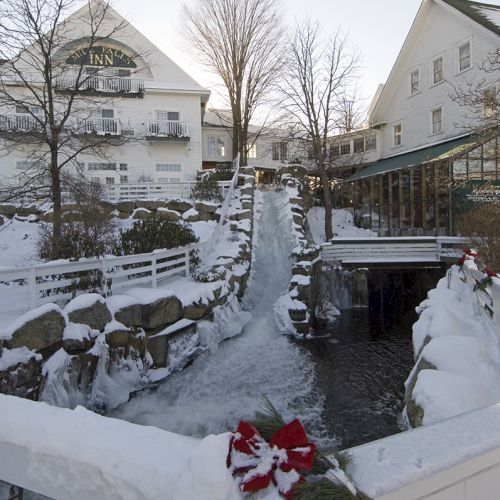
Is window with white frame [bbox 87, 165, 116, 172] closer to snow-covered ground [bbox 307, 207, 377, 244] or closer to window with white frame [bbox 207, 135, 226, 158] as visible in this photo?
window with white frame [bbox 207, 135, 226, 158]

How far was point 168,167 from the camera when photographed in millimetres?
25672

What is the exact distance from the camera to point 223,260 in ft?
41.7

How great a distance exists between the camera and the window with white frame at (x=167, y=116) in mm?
25703

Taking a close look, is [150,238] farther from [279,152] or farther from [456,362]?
[279,152]

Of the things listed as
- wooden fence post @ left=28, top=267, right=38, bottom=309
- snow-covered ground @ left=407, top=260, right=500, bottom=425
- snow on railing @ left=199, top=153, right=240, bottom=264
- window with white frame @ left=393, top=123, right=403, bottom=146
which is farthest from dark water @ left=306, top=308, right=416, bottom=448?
window with white frame @ left=393, top=123, right=403, bottom=146

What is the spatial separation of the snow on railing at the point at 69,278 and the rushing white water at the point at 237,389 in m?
2.16

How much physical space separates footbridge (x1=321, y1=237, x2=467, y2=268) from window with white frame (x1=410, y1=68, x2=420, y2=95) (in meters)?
A: 11.6

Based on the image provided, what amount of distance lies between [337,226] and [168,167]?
33.4ft

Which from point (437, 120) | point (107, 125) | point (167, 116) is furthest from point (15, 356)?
point (437, 120)

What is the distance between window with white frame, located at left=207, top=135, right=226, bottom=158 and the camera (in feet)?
103

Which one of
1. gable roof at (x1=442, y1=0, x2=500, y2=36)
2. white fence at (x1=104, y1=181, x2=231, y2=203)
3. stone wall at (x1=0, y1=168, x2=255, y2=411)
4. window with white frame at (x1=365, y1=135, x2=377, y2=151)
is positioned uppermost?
gable roof at (x1=442, y1=0, x2=500, y2=36)

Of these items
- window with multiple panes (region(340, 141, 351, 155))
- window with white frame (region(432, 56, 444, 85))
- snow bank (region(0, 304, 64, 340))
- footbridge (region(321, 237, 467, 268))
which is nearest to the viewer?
snow bank (region(0, 304, 64, 340))

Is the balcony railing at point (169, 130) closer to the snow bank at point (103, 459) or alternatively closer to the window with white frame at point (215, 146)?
the window with white frame at point (215, 146)

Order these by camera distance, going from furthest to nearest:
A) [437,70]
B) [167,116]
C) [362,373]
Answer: [167,116], [437,70], [362,373]
